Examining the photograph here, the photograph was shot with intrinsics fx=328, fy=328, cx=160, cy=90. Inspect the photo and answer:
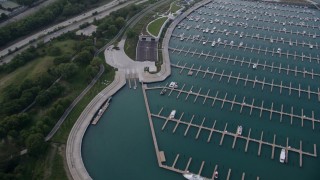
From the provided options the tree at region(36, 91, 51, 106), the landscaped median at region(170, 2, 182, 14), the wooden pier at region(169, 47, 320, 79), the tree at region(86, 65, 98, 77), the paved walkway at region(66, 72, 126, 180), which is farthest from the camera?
the landscaped median at region(170, 2, 182, 14)

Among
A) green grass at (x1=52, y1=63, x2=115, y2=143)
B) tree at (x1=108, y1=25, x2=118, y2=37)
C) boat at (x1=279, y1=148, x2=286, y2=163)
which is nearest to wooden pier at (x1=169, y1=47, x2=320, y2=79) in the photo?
tree at (x1=108, y1=25, x2=118, y2=37)

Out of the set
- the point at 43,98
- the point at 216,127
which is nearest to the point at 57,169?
the point at 43,98

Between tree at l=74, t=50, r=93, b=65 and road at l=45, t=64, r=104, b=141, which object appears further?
tree at l=74, t=50, r=93, b=65

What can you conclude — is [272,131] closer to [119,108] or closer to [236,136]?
[236,136]

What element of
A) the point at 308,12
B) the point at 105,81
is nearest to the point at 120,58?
the point at 105,81

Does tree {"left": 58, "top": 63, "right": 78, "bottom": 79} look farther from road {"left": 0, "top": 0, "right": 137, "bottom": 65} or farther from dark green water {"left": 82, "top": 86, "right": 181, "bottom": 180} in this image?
road {"left": 0, "top": 0, "right": 137, "bottom": 65}

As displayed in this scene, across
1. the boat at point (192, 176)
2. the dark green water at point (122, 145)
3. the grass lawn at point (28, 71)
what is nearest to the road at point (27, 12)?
the grass lawn at point (28, 71)
